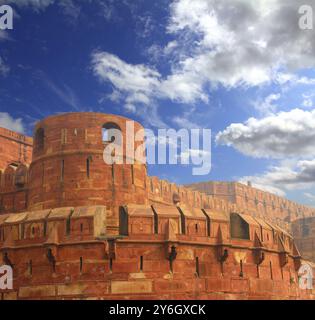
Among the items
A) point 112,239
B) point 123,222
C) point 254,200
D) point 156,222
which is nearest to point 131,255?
point 112,239

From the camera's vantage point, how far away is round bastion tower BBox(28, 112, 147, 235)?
20219 mm

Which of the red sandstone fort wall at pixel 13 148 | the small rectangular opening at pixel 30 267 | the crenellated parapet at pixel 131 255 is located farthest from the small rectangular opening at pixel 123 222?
the red sandstone fort wall at pixel 13 148

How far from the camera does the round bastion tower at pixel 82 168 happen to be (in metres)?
20.2

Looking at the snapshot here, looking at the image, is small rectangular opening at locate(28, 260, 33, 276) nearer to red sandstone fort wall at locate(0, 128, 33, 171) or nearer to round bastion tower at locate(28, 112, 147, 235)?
round bastion tower at locate(28, 112, 147, 235)

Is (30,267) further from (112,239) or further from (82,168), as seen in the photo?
(82,168)

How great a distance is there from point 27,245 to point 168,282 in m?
5.44

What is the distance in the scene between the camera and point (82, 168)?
20484mm

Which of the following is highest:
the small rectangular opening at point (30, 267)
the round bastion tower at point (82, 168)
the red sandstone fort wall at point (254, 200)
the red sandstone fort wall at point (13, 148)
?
the red sandstone fort wall at point (254, 200)

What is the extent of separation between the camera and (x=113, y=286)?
16.9 metres

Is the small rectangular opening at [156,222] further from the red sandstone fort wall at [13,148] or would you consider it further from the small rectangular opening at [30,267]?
the red sandstone fort wall at [13,148]

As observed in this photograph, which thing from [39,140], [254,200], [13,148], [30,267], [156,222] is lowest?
[30,267]
